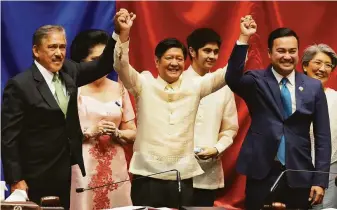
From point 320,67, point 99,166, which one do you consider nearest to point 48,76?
point 99,166

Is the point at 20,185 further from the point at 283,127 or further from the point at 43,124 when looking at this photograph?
the point at 283,127

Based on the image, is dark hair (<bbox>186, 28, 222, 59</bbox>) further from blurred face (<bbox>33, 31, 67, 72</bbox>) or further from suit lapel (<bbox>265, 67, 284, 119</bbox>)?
blurred face (<bbox>33, 31, 67, 72</bbox>)

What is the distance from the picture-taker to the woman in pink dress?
4215 millimetres

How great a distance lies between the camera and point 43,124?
3639mm

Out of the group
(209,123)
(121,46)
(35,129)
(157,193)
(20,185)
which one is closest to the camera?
(20,185)

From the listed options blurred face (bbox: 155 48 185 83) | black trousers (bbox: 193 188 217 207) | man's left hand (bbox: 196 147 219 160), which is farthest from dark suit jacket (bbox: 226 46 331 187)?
black trousers (bbox: 193 188 217 207)

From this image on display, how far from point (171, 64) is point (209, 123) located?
0.54 meters

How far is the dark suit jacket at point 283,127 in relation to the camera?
149 inches

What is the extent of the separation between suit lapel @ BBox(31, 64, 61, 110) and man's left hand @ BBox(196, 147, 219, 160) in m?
0.88

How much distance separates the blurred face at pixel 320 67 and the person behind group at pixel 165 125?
70 cm

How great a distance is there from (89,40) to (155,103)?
1.92 feet

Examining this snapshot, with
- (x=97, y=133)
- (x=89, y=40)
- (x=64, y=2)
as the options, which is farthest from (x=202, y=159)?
(x=64, y=2)

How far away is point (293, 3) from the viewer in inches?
203

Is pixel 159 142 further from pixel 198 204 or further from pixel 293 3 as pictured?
pixel 293 3
